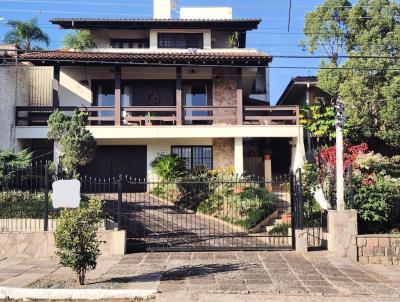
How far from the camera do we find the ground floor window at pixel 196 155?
21219 mm

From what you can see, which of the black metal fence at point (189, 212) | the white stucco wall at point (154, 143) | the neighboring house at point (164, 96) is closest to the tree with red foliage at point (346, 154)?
the black metal fence at point (189, 212)

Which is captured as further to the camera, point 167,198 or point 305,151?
point 305,151

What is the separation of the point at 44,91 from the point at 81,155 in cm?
833

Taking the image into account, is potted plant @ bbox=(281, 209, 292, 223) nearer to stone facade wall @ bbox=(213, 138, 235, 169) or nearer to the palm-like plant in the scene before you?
stone facade wall @ bbox=(213, 138, 235, 169)

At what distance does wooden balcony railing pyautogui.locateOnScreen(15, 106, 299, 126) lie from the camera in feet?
65.8

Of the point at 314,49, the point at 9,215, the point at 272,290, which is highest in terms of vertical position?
the point at 314,49

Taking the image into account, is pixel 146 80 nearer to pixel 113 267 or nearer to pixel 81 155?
pixel 81 155

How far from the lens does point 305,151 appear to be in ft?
68.3

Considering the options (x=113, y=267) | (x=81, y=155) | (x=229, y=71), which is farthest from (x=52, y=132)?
(x=229, y=71)

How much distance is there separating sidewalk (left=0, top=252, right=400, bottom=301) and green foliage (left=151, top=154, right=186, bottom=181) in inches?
330

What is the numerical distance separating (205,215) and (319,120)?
820cm

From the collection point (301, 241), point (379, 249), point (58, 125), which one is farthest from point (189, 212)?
point (379, 249)

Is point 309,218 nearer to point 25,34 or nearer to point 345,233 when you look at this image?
point 345,233

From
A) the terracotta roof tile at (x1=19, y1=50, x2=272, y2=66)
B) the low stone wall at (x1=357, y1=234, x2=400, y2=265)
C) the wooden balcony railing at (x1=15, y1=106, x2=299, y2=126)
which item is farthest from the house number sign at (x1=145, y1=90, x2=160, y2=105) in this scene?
the low stone wall at (x1=357, y1=234, x2=400, y2=265)
